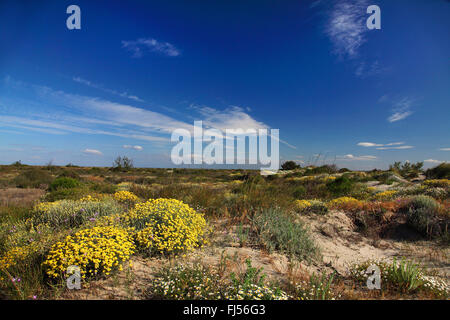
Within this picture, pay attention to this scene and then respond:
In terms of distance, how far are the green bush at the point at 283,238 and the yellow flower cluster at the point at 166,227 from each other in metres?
1.42

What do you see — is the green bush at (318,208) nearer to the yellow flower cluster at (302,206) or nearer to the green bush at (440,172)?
the yellow flower cluster at (302,206)

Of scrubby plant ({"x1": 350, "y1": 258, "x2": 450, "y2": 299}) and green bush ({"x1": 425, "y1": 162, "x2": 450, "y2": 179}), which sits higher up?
green bush ({"x1": 425, "y1": 162, "x2": 450, "y2": 179})

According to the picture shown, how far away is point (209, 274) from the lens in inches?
115

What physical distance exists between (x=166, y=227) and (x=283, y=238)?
2.51 m

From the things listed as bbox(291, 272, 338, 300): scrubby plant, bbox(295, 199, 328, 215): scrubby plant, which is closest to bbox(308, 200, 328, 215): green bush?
bbox(295, 199, 328, 215): scrubby plant

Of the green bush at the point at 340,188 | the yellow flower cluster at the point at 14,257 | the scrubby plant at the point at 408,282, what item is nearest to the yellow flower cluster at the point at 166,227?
the yellow flower cluster at the point at 14,257

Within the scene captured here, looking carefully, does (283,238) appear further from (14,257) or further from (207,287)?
(14,257)

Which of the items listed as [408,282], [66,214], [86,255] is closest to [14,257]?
[86,255]

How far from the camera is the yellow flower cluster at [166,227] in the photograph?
3592 mm

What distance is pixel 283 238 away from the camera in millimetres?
4418

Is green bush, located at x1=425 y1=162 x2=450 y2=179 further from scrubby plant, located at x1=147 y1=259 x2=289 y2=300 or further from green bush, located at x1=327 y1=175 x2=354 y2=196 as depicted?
scrubby plant, located at x1=147 y1=259 x2=289 y2=300

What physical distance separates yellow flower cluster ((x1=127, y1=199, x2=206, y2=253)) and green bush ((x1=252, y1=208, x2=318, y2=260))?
1416 mm

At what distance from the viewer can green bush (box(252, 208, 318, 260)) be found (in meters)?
4.13
